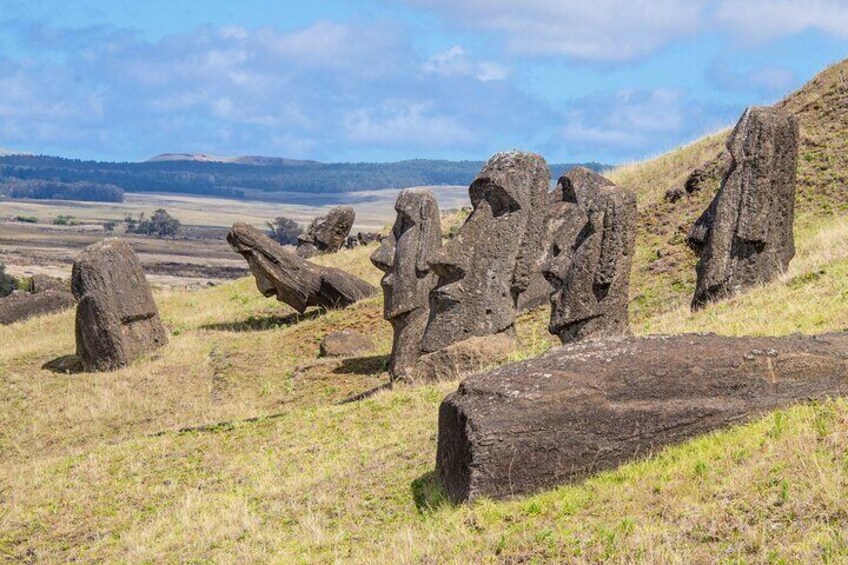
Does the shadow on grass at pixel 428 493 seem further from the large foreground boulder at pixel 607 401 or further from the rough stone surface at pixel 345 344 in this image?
the rough stone surface at pixel 345 344

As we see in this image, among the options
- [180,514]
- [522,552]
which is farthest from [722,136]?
[522,552]

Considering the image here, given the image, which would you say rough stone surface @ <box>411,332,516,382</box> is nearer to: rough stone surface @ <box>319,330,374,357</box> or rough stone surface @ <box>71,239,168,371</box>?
rough stone surface @ <box>319,330,374,357</box>

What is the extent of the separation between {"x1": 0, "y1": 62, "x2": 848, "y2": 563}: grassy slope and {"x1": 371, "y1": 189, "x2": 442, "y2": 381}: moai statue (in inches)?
60.4

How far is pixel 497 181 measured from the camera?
20766 mm

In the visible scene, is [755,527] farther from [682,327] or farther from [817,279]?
[817,279]

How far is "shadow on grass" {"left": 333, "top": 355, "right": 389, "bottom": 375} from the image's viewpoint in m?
24.7

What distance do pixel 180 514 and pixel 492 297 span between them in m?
7.84

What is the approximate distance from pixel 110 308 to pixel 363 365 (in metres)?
6.35

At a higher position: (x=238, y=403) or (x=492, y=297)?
(x=492, y=297)

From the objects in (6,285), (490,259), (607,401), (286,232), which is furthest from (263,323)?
(286,232)

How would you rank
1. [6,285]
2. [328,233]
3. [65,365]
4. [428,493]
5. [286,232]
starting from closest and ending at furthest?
[428,493] → [65,365] → [328,233] → [6,285] → [286,232]

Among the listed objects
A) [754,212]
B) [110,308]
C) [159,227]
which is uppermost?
[754,212]

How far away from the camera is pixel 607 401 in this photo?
11781 mm

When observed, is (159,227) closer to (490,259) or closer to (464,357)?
(490,259)
